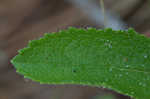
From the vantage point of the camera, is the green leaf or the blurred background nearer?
the green leaf

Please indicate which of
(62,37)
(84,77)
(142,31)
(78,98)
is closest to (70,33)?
(62,37)

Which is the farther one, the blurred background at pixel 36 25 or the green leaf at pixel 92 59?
the blurred background at pixel 36 25

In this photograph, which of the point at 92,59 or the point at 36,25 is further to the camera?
the point at 36,25

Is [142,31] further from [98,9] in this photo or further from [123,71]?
[123,71]

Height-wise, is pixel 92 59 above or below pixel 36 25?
below
